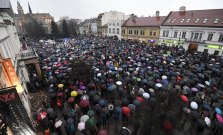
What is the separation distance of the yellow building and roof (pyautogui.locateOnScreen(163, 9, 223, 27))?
3.13 meters

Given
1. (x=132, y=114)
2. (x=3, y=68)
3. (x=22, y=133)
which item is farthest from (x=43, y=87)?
(x=132, y=114)

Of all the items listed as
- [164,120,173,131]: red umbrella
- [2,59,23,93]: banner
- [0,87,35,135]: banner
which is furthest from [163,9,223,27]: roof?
[2,59,23,93]: banner

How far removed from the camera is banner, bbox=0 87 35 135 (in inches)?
187

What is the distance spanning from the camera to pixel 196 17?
92.8 ft

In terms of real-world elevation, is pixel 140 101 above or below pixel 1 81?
below

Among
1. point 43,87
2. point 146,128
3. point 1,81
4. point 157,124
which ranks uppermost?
point 1,81

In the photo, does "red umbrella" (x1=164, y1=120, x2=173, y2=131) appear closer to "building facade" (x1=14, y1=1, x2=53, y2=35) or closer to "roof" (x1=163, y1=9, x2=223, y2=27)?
"roof" (x1=163, y1=9, x2=223, y2=27)

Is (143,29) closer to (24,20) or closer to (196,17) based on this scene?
(196,17)

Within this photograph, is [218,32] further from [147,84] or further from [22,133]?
[22,133]

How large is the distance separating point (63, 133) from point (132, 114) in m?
5.68

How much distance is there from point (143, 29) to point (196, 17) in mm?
14748

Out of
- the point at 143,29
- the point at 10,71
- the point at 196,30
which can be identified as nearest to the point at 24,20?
the point at 143,29

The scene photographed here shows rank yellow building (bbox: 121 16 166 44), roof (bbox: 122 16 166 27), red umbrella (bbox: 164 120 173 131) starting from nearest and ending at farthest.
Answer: red umbrella (bbox: 164 120 173 131)
yellow building (bbox: 121 16 166 44)
roof (bbox: 122 16 166 27)

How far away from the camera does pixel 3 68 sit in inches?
275
